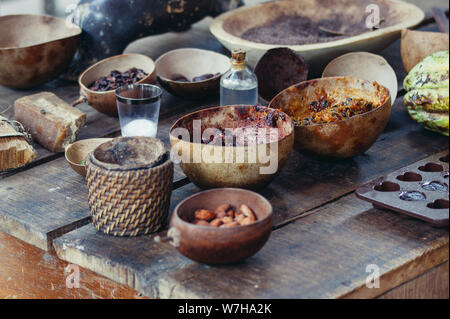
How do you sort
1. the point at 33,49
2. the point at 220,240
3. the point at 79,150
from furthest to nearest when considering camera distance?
the point at 33,49 < the point at 79,150 < the point at 220,240

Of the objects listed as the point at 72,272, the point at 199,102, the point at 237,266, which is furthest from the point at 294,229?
the point at 199,102

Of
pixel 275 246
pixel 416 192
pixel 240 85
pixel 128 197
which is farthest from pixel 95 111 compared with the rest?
pixel 416 192

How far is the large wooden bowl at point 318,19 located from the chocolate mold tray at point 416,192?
2.33ft

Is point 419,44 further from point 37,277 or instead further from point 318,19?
point 37,277

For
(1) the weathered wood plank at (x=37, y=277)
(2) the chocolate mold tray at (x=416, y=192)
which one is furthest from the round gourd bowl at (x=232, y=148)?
(1) the weathered wood plank at (x=37, y=277)

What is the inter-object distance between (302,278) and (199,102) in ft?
3.70

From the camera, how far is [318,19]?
291 cm

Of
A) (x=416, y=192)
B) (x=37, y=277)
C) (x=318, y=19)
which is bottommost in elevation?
(x=37, y=277)

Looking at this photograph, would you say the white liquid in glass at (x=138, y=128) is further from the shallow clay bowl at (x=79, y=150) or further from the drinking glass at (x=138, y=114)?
the shallow clay bowl at (x=79, y=150)

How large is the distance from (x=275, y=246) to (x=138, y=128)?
0.72 m

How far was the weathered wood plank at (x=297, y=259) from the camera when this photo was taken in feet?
4.44

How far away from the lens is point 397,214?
160cm

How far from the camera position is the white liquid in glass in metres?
2.02

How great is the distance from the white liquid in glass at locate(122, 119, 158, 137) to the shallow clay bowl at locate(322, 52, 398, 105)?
63 centimetres
